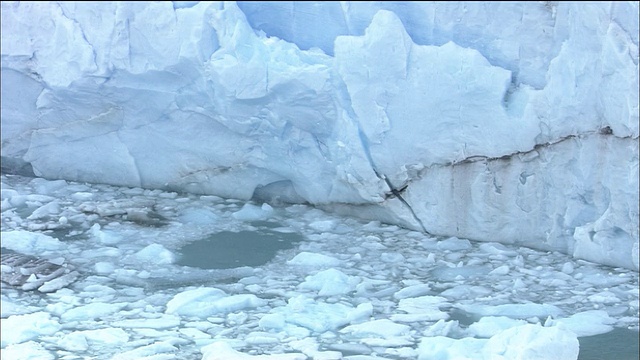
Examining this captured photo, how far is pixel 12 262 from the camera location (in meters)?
4.11

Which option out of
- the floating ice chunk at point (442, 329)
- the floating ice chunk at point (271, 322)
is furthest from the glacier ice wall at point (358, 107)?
the floating ice chunk at point (271, 322)

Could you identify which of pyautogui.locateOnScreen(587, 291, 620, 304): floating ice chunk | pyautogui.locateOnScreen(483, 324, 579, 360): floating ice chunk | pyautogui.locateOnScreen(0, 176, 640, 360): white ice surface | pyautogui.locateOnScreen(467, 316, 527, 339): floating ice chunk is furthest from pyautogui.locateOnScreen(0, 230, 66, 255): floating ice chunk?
pyautogui.locateOnScreen(587, 291, 620, 304): floating ice chunk

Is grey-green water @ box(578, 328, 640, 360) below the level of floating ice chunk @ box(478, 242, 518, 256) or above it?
below

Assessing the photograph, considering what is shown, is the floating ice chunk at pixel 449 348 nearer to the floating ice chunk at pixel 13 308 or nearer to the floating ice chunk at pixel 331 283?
the floating ice chunk at pixel 331 283

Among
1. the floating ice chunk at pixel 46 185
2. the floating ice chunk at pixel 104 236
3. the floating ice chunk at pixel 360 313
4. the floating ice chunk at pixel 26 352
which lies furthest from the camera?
the floating ice chunk at pixel 46 185

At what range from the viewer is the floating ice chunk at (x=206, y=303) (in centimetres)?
361

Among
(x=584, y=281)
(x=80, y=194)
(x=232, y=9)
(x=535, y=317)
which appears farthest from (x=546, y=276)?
(x=80, y=194)

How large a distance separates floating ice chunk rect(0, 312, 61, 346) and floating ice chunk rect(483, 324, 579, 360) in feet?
4.75

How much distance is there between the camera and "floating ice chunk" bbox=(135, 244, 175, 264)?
→ 13.8 feet

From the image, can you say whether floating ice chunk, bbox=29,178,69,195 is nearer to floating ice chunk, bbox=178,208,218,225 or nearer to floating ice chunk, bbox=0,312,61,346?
floating ice chunk, bbox=178,208,218,225

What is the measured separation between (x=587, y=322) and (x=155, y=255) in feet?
5.77

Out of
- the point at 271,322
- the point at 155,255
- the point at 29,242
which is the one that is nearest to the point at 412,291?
the point at 271,322

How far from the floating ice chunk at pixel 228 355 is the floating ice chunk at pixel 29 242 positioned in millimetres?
1366

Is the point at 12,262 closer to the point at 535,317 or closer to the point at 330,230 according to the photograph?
the point at 330,230
